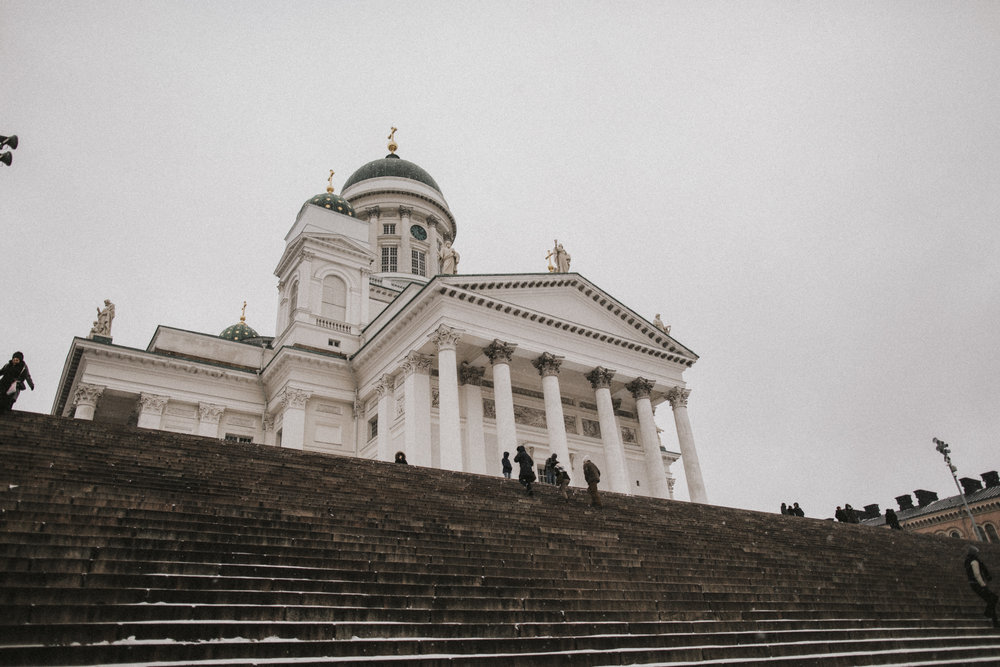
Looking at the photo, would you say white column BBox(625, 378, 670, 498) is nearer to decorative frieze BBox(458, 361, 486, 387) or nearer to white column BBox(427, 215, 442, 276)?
decorative frieze BBox(458, 361, 486, 387)

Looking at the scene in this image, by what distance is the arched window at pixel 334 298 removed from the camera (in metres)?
31.5

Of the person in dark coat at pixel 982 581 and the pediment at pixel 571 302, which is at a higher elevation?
the pediment at pixel 571 302

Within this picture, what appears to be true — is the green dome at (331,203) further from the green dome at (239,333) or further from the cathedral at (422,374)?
the green dome at (239,333)

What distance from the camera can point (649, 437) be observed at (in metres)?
28.1

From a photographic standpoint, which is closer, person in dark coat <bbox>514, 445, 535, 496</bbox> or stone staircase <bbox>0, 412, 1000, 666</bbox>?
stone staircase <bbox>0, 412, 1000, 666</bbox>

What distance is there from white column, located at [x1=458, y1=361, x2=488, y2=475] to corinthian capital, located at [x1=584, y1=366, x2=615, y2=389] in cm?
473

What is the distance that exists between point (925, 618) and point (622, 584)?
646 centimetres

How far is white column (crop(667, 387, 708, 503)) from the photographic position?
27297 millimetres

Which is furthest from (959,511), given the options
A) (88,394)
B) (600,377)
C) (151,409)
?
(88,394)

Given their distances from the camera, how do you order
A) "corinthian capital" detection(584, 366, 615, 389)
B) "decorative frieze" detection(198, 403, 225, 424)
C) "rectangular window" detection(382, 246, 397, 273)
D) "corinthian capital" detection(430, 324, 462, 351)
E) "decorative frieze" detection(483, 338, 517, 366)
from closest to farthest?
"corinthian capital" detection(430, 324, 462, 351) → "decorative frieze" detection(483, 338, 517, 366) → "corinthian capital" detection(584, 366, 615, 389) → "decorative frieze" detection(198, 403, 225, 424) → "rectangular window" detection(382, 246, 397, 273)

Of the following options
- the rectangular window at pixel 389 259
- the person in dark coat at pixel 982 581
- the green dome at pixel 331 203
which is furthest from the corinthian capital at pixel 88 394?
the person in dark coat at pixel 982 581

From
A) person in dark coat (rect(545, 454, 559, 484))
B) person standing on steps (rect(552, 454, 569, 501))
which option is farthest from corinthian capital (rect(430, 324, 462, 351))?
person standing on steps (rect(552, 454, 569, 501))

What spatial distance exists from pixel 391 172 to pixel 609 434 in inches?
1118

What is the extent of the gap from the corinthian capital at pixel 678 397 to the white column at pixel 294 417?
1668 cm
